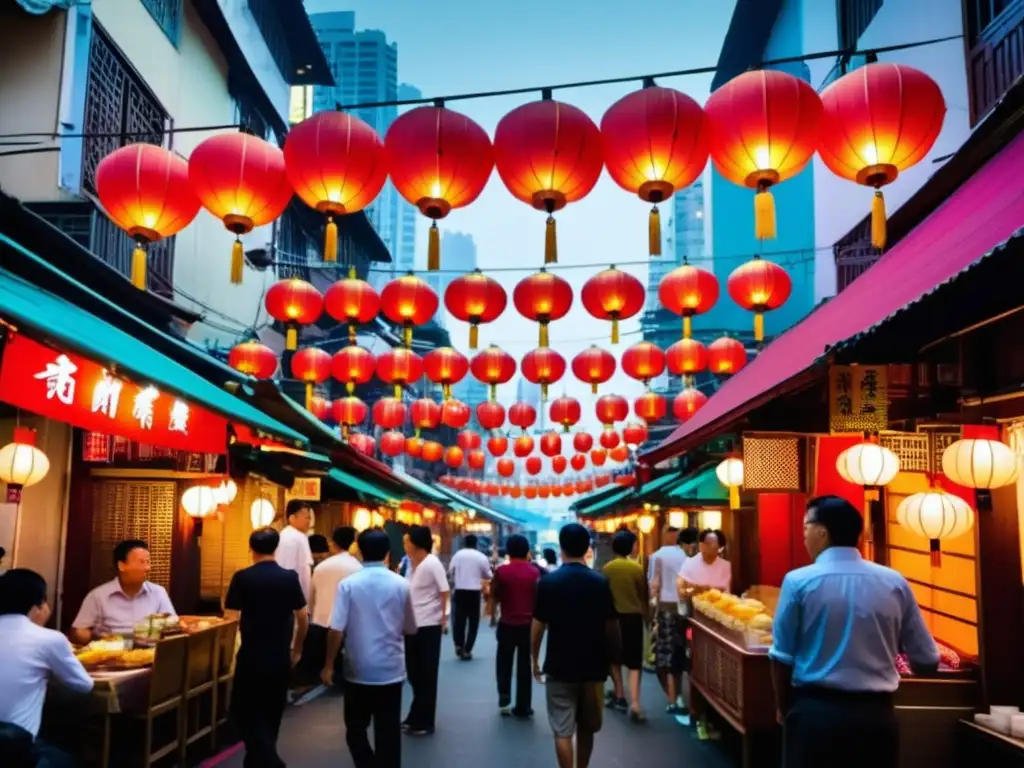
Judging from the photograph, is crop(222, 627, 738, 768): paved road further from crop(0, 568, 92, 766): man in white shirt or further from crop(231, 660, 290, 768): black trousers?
crop(0, 568, 92, 766): man in white shirt

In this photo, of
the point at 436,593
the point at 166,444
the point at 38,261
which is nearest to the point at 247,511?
the point at 436,593

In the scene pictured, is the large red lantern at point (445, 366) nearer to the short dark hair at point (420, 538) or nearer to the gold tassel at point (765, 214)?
the short dark hair at point (420, 538)

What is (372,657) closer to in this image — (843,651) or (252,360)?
(843,651)

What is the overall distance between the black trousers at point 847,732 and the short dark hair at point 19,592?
490cm

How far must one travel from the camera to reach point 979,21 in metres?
11.2

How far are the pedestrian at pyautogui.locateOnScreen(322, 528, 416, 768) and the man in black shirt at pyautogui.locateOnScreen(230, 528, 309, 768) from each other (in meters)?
0.49

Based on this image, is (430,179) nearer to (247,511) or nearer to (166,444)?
(166,444)

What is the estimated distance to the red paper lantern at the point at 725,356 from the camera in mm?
16766

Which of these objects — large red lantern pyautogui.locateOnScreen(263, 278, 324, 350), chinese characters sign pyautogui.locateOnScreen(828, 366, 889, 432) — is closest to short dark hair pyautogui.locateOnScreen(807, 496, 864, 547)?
chinese characters sign pyautogui.locateOnScreen(828, 366, 889, 432)

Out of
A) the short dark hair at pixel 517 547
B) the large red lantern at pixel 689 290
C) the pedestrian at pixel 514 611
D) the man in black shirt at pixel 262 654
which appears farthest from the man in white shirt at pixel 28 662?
the large red lantern at pixel 689 290

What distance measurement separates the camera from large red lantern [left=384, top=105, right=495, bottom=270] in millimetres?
7953

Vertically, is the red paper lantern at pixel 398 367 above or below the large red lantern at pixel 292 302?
below

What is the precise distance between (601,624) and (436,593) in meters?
4.11

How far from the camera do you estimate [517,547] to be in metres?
11.8
